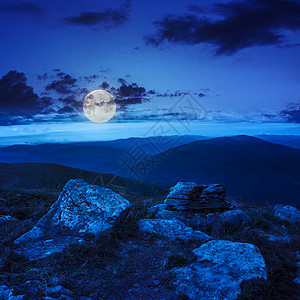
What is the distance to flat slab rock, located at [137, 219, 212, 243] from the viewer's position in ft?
25.4

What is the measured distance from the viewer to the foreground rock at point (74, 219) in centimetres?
678

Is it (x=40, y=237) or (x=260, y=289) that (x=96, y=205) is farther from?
(x=260, y=289)

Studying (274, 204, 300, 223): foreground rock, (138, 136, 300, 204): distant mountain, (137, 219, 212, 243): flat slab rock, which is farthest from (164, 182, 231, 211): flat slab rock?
(138, 136, 300, 204): distant mountain

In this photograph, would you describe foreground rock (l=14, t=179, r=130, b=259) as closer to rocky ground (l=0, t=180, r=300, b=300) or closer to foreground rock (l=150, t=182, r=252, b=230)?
rocky ground (l=0, t=180, r=300, b=300)

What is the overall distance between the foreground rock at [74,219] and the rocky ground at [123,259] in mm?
31

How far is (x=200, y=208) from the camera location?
1291 centimetres

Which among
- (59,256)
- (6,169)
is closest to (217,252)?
(59,256)

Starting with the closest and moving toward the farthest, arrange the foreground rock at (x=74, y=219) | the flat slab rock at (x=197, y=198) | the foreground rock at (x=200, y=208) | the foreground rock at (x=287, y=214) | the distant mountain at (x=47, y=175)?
the foreground rock at (x=74, y=219)
the foreground rock at (x=200, y=208)
the flat slab rock at (x=197, y=198)
the foreground rock at (x=287, y=214)
the distant mountain at (x=47, y=175)

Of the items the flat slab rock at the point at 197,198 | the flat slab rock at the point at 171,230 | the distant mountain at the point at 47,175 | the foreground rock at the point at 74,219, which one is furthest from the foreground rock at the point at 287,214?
the distant mountain at the point at 47,175

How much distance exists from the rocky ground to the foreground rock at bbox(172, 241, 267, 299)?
0.8 inches

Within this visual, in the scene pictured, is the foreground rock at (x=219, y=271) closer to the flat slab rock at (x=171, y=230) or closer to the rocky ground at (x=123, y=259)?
the rocky ground at (x=123, y=259)

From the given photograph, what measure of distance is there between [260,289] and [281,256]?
2.50 metres

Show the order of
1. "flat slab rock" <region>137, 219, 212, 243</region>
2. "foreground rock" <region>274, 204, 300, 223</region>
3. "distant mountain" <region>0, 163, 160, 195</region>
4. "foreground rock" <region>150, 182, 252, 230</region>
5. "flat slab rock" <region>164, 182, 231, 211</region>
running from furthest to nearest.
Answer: "distant mountain" <region>0, 163, 160, 195</region>, "foreground rock" <region>274, 204, 300, 223</region>, "flat slab rock" <region>164, 182, 231, 211</region>, "foreground rock" <region>150, 182, 252, 230</region>, "flat slab rock" <region>137, 219, 212, 243</region>

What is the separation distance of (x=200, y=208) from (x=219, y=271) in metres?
7.69
